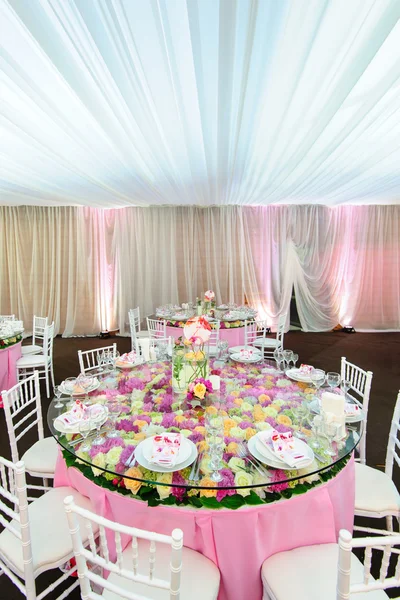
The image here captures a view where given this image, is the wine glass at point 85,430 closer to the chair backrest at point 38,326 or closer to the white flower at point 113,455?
the white flower at point 113,455

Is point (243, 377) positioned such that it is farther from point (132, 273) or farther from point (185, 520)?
point (132, 273)

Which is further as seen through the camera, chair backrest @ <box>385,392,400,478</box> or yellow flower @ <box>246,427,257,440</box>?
chair backrest @ <box>385,392,400,478</box>

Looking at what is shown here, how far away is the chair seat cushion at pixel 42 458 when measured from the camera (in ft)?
6.49

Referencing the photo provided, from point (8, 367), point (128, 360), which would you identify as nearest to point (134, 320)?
point (8, 367)

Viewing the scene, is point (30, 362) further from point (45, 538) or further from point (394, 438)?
point (394, 438)

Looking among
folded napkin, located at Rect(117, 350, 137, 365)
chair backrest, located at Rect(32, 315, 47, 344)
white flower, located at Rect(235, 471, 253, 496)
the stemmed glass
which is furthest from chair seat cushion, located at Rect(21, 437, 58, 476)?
chair backrest, located at Rect(32, 315, 47, 344)

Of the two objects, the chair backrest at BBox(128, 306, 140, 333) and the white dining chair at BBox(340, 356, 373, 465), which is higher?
the chair backrest at BBox(128, 306, 140, 333)

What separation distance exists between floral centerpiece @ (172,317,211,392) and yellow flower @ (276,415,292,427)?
0.53 metres

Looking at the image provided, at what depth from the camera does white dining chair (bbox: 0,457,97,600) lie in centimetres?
129

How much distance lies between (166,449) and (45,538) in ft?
2.22

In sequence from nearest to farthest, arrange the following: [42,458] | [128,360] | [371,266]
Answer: [42,458] < [128,360] < [371,266]

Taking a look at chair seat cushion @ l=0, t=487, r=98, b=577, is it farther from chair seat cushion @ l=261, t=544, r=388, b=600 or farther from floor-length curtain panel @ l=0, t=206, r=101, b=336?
floor-length curtain panel @ l=0, t=206, r=101, b=336

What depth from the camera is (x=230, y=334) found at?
4977mm

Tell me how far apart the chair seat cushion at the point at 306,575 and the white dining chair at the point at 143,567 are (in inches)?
8.6
